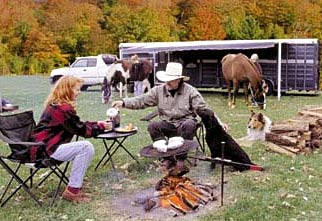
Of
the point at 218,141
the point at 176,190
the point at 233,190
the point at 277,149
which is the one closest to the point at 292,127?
the point at 277,149

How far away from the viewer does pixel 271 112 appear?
10.5m

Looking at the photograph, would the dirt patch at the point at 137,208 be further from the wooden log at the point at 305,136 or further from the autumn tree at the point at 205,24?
the autumn tree at the point at 205,24

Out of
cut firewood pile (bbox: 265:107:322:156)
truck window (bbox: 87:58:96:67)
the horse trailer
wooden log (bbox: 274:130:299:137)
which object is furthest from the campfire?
truck window (bbox: 87:58:96:67)

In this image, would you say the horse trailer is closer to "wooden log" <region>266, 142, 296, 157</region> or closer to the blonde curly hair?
"wooden log" <region>266, 142, 296, 157</region>

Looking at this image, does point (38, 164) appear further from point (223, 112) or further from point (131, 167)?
point (223, 112)

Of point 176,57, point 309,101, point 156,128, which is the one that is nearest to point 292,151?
point 156,128

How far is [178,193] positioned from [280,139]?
8.13 feet

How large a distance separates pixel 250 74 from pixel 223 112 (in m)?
1.48

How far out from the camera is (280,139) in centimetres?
646

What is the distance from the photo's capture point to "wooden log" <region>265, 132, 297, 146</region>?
247 inches

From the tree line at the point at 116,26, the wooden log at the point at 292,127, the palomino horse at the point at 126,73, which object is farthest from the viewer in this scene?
the tree line at the point at 116,26

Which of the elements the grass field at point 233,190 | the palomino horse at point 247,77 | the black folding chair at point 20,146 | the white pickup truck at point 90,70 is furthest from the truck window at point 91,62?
the black folding chair at point 20,146

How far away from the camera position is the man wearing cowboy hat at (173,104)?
17.6ft

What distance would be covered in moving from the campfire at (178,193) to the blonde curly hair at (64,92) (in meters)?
0.77
